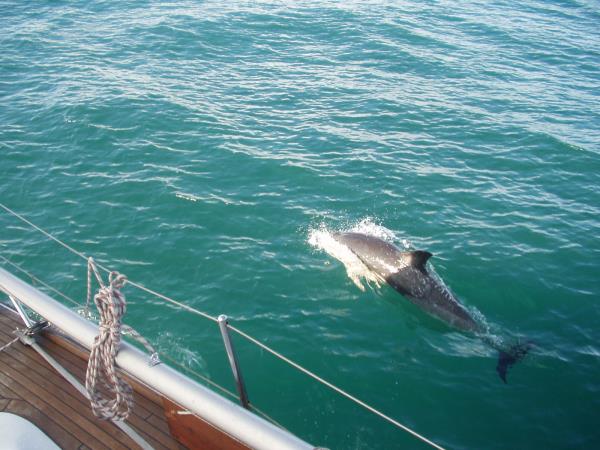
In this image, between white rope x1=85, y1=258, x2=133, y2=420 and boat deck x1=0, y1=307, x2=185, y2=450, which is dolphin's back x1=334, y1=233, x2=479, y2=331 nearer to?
boat deck x1=0, y1=307, x2=185, y2=450

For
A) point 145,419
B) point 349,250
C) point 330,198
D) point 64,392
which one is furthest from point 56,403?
point 330,198

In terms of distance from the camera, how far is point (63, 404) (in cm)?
726

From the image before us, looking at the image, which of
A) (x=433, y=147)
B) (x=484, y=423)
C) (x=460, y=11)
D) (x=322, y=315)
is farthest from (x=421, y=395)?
(x=460, y=11)

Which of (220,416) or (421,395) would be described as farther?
(421,395)

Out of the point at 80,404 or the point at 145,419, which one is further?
the point at 80,404

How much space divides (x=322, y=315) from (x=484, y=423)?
4936 mm

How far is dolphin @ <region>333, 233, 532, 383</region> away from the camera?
12617 millimetres

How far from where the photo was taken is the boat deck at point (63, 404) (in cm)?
672

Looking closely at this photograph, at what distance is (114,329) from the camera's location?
Answer: 4.83 metres

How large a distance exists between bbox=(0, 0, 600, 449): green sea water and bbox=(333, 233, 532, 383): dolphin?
328 mm

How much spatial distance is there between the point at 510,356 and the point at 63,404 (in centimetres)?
1054

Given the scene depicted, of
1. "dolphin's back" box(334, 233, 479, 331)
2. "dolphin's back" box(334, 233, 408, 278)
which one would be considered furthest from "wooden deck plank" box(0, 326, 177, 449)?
"dolphin's back" box(334, 233, 408, 278)

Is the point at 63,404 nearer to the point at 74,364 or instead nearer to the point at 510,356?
the point at 74,364

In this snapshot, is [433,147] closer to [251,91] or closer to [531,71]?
[251,91]
